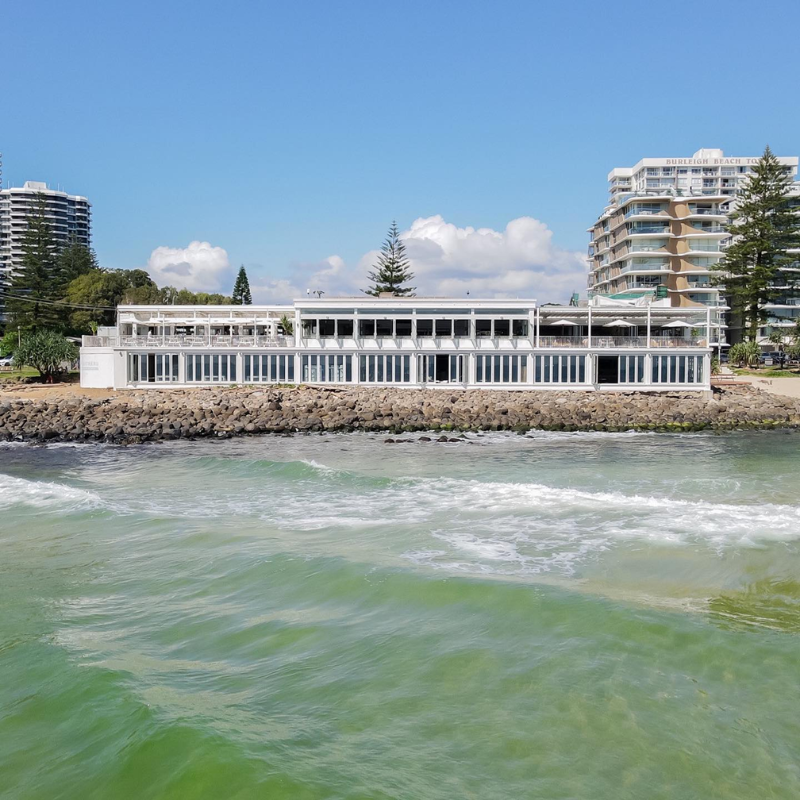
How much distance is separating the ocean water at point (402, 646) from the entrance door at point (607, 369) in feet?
77.2

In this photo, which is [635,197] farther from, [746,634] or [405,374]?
[746,634]

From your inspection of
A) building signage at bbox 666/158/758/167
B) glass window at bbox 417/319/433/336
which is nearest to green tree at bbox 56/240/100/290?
glass window at bbox 417/319/433/336

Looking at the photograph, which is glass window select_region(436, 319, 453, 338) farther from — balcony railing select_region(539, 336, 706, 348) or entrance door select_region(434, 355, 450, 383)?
balcony railing select_region(539, 336, 706, 348)

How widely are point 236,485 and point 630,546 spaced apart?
30.2ft

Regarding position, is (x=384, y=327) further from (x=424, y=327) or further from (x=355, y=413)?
(x=355, y=413)

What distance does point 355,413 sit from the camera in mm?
30672

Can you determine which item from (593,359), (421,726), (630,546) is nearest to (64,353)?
(593,359)

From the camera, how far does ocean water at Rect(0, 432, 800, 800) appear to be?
559cm

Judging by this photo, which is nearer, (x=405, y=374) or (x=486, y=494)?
(x=486, y=494)

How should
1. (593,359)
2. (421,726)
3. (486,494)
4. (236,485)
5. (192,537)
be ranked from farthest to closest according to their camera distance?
(593,359), (236,485), (486,494), (192,537), (421,726)

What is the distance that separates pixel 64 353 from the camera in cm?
4228

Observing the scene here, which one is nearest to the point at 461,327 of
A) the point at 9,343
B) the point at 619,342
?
the point at 619,342

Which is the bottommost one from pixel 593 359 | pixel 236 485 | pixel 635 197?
pixel 236 485

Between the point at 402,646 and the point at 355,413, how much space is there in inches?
911
